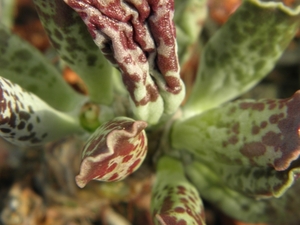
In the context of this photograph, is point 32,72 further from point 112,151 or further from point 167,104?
point 112,151

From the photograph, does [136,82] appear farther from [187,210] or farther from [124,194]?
[124,194]

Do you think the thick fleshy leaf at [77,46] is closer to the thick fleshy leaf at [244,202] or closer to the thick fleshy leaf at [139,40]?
the thick fleshy leaf at [139,40]

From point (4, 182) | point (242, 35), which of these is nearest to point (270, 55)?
point (242, 35)

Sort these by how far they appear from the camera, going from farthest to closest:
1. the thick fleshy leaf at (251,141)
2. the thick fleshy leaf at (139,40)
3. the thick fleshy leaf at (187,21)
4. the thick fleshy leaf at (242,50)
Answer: the thick fleshy leaf at (187,21) < the thick fleshy leaf at (242,50) < the thick fleshy leaf at (251,141) < the thick fleshy leaf at (139,40)

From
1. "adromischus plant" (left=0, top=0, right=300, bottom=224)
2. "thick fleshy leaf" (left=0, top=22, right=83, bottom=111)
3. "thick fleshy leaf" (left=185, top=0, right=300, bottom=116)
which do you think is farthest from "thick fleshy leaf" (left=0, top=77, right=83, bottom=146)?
"thick fleshy leaf" (left=185, top=0, right=300, bottom=116)

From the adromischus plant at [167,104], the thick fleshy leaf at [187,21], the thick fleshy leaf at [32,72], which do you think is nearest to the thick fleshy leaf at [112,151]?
the adromischus plant at [167,104]

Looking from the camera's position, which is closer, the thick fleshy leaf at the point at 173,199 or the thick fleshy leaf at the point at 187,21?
the thick fleshy leaf at the point at 173,199

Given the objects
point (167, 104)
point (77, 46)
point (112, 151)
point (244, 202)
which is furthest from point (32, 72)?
point (244, 202)
